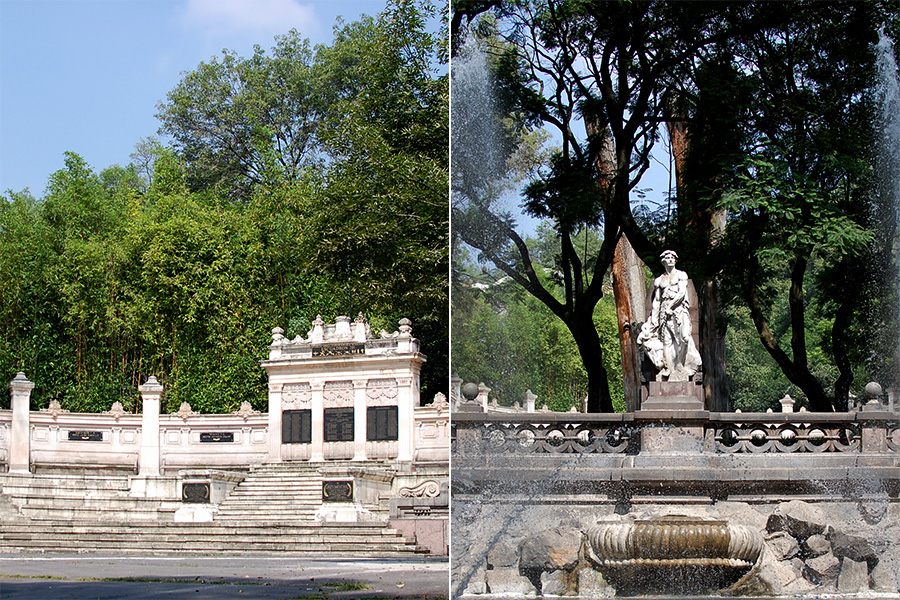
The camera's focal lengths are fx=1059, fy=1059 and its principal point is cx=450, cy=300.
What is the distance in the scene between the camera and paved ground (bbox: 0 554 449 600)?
9555mm

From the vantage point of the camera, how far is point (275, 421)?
26.8m

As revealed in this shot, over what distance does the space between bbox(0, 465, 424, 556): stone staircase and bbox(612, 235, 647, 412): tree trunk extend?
7951 mm

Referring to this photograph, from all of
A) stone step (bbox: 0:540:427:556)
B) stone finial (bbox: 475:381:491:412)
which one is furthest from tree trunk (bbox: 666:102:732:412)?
stone step (bbox: 0:540:427:556)

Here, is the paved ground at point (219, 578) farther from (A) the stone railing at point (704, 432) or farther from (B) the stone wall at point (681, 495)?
(A) the stone railing at point (704, 432)

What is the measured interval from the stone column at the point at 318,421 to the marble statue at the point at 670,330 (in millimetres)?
17197

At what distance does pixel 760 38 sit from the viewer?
10.9 meters

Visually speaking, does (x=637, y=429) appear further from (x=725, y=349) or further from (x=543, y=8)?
(x=543, y=8)

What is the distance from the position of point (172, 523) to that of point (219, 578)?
29.7 feet

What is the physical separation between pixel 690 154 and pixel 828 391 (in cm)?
276

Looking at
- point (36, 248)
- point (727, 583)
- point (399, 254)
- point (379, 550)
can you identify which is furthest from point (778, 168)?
point (36, 248)

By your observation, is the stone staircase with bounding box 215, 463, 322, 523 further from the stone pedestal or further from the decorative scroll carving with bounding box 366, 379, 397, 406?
the stone pedestal

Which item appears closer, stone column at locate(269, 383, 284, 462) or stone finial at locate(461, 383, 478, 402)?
stone finial at locate(461, 383, 478, 402)

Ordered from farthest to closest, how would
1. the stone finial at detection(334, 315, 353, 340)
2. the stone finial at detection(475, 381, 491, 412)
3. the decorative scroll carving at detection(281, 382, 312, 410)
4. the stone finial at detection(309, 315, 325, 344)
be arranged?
the stone finial at detection(309, 315, 325, 344) < the decorative scroll carving at detection(281, 382, 312, 410) < the stone finial at detection(334, 315, 353, 340) < the stone finial at detection(475, 381, 491, 412)

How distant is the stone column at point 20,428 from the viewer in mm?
25172
